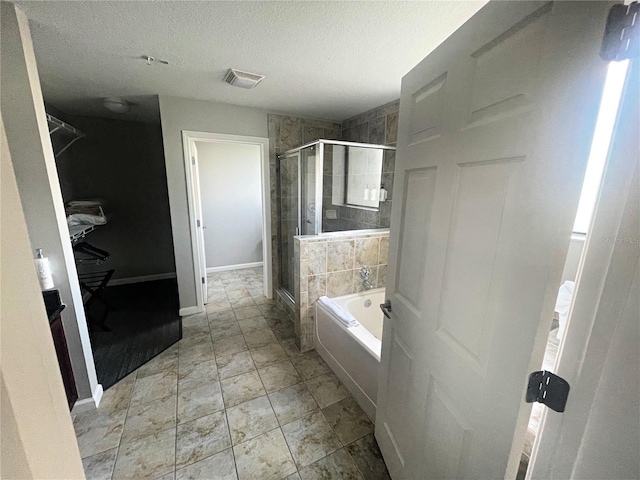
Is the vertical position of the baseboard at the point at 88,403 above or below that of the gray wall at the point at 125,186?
below

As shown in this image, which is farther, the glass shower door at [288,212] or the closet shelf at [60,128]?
the glass shower door at [288,212]

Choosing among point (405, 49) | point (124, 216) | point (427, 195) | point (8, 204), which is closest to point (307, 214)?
point (405, 49)

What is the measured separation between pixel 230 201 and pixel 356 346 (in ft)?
11.0

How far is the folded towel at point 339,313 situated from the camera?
188 cm

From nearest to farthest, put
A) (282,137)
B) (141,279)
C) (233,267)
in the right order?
1. (282,137)
2. (141,279)
3. (233,267)

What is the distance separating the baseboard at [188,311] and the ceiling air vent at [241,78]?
2.39m

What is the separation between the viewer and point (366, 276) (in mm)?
2438

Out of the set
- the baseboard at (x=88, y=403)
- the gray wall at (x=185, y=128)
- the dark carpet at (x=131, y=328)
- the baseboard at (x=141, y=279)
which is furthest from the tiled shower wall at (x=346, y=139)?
A: the baseboard at (x=141, y=279)

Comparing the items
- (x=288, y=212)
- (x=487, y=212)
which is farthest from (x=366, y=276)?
(x=487, y=212)

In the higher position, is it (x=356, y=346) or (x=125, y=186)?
(x=125, y=186)

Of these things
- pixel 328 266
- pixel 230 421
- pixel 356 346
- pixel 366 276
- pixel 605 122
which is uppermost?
pixel 605 122

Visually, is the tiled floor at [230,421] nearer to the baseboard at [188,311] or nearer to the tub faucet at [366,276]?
the baseboard at [188,311]

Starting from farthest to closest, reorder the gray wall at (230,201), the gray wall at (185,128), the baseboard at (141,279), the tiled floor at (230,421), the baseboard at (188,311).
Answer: the gray wall at (230,201), the baseboard at (141,279), the baseboard at (188,311), the gray wall at (185,128), the tiled floor at (230,421)

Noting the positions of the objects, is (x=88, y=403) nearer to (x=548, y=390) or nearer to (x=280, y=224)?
(x=280, y=224)
